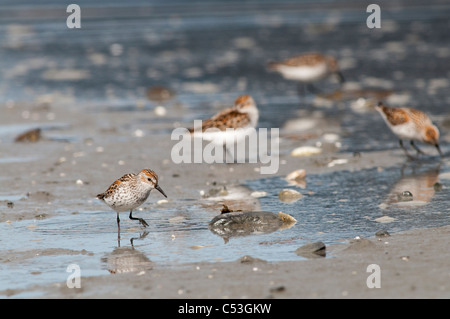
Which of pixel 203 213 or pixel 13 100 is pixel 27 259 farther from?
pixel 13 100

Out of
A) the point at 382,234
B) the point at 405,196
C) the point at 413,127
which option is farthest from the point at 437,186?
the point at 382,234

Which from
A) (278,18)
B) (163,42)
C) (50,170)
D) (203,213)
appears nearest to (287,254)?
(203,213)

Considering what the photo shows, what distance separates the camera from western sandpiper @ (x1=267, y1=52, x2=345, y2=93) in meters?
16.5

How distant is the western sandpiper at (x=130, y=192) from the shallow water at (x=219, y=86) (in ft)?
0.87

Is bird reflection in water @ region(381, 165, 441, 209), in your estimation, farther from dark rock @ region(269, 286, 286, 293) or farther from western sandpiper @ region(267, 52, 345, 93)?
western sandpiper @ region(267, 52, 345, 93)

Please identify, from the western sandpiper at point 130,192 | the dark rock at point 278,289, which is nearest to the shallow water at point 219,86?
the western sandpiper at point 130,192

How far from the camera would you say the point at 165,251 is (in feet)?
24.0

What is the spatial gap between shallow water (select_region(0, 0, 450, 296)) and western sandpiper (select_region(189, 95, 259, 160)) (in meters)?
1.48

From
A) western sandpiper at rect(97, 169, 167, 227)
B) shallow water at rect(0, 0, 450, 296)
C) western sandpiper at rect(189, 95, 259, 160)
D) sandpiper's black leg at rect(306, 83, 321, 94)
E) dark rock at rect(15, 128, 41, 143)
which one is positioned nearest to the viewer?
shallow water at rect(0, 0, 450, 296)

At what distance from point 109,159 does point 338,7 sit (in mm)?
23733

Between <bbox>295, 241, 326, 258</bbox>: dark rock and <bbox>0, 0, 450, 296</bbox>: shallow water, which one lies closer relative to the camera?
<bbox>295, 241, 326, 258</bbox>: dark rock

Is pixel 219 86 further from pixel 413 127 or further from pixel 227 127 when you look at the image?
pixel 413 127

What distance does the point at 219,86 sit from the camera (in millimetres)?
17672

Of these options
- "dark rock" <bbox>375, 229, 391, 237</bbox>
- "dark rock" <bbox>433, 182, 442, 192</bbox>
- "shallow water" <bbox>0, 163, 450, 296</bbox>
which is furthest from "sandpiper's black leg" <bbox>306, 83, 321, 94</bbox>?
"dark rock" <bbox>375, 229, 391, 237</bbox>
